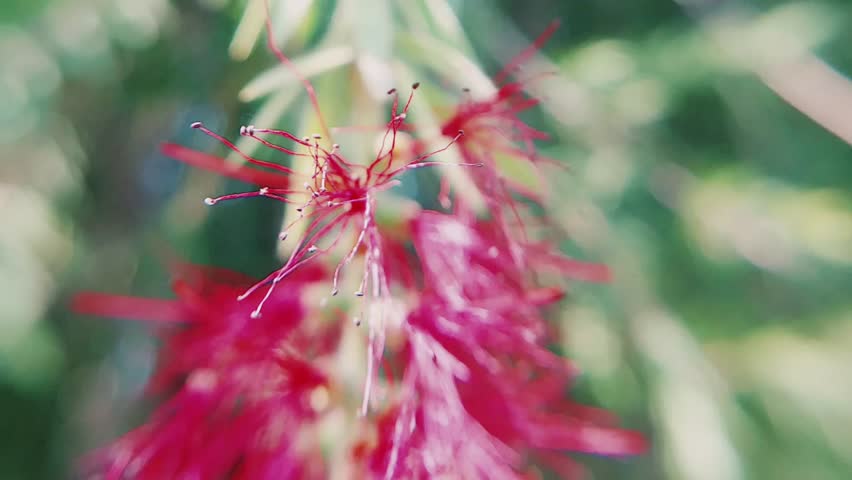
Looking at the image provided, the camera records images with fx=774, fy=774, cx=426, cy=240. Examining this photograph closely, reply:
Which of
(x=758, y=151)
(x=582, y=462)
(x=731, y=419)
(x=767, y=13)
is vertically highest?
(x=767, y=13)

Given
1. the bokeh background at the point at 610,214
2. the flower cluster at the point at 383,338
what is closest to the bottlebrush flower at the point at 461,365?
the flower cluster at the point at 383,338

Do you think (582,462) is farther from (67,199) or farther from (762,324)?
(67,199)

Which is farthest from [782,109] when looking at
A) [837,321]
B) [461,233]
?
Result: [461,233]

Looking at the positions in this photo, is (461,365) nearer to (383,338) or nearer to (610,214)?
(383,338)

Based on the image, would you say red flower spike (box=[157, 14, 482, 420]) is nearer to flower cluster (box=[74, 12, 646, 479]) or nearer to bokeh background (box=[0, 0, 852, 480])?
flower cluster (box=[74, 12, 646, 479])

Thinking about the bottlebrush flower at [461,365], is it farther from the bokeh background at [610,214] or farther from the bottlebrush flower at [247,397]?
the bokeh background at [610,214]

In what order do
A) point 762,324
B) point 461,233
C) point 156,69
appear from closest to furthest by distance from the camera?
point 461,233, point 156,69, point 762,324

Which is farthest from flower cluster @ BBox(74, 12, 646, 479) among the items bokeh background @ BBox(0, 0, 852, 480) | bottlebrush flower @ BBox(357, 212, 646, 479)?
bokeh background @ BBox(0, 0, 852, 480)
